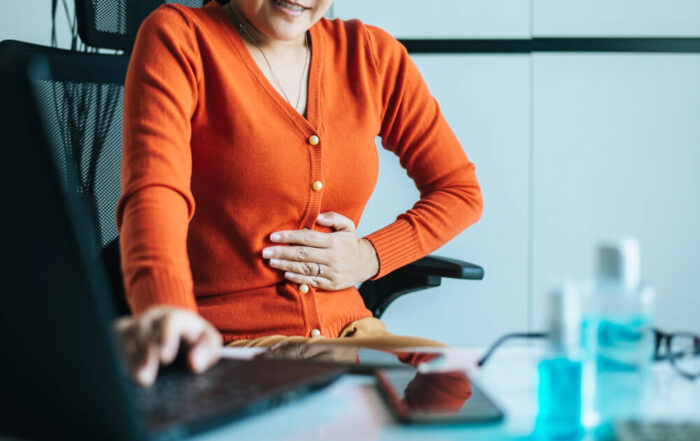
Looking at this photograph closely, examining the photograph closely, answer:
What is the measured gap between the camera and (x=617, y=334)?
0.57m

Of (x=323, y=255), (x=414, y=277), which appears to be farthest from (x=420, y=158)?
(x=323, y=255)

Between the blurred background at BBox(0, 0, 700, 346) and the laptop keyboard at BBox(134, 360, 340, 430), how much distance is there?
1313 mm

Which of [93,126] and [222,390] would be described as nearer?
[222,390]

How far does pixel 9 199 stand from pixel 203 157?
2.22ft

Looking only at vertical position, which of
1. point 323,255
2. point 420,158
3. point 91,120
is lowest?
point 323,255

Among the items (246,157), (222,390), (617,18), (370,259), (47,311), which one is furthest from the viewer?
(617,18)

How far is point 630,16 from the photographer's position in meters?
1.84

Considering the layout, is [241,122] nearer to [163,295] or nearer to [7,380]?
[163,295]

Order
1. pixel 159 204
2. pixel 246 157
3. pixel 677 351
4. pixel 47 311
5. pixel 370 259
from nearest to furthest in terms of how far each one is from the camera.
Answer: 1. pixel 47 311
2. pixel 677 351
3. pixel 159 204
4. pixel 246 157
5. pixel 370 259

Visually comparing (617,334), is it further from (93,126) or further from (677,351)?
(93,126)

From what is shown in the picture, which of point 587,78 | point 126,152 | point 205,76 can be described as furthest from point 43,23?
point 587,78

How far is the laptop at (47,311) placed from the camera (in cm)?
35

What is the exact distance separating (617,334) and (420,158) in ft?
2.50

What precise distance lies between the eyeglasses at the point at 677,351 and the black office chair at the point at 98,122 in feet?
1.81
